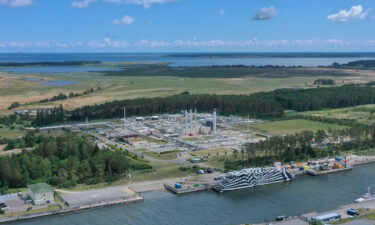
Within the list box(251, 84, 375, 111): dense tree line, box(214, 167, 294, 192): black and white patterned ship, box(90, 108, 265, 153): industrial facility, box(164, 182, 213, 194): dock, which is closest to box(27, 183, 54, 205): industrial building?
box(164, 182, 213, 194): dock

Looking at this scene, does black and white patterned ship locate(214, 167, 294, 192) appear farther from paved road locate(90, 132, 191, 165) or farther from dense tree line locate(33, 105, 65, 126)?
dense tree line locate(33, 105, 65, 126)

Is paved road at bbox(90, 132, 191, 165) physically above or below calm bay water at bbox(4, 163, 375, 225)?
above

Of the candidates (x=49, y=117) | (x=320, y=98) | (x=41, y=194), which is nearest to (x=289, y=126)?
(x=320, y=98)

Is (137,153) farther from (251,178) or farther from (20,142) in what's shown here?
(251,178)

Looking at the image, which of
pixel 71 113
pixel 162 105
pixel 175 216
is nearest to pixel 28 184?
pixel 175 216

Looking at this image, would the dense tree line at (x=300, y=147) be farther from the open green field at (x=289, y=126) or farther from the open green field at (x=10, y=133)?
the open green field at (x=10, y=133)

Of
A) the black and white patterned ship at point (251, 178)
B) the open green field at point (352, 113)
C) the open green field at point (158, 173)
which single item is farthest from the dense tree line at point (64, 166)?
the open green field at point (352, 113)

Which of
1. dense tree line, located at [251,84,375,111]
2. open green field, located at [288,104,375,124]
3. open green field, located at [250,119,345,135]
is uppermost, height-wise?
dense tree line, located at [251,84,375,111]
